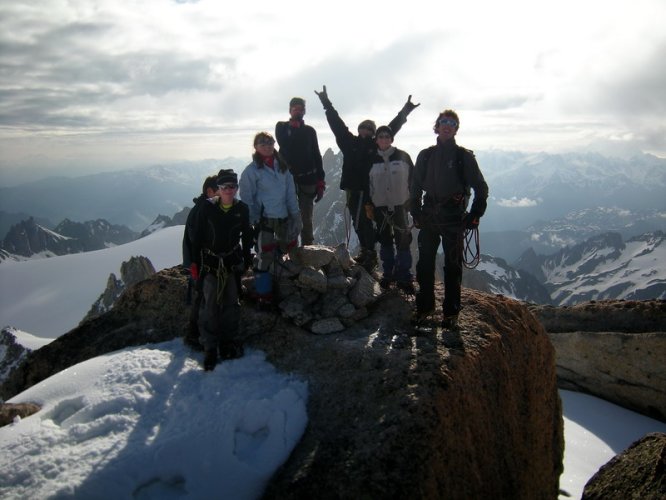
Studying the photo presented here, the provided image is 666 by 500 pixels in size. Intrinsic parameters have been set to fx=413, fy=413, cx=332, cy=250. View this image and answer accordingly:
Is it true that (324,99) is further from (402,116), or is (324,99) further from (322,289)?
(322,289)

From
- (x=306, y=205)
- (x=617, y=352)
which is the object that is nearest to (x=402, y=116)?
(x=306, y=205)

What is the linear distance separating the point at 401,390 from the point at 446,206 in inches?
149

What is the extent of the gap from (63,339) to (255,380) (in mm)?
6608

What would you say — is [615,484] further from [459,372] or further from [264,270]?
[264,270]

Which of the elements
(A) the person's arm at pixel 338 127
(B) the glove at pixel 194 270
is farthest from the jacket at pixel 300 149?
(B) the glove at pixel 194 270

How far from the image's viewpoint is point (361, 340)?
26.0ft

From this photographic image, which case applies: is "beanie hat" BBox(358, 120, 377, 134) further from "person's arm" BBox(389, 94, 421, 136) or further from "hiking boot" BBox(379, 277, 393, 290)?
"hiking boot" BBox(379, 277, 393, 290)

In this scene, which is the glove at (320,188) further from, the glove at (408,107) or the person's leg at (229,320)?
the person's leg at (229,320)

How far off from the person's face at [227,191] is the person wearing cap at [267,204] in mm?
1311

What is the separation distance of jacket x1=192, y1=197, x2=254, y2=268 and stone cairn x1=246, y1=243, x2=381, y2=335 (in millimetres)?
1817

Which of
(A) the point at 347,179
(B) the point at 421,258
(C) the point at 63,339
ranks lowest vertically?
(C) the point at 63,339

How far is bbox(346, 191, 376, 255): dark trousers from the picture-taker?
34.6ft

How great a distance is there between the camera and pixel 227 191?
7.46m

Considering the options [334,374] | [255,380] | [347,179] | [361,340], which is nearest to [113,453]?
[255,380]
